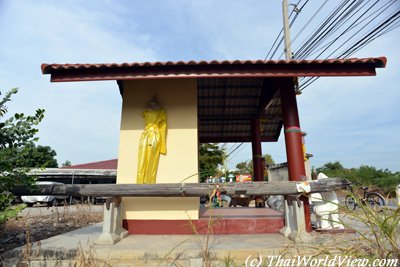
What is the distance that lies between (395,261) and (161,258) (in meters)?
2.71

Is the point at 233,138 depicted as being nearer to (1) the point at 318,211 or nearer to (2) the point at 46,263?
(1) the point at 318,211

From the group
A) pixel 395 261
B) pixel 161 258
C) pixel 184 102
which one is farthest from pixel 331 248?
pixel 184 102

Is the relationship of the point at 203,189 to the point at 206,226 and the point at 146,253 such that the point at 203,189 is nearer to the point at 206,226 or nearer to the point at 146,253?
the point at 206,226

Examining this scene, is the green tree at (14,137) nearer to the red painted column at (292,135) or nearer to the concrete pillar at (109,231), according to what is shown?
the concrete pillar at (109,231)

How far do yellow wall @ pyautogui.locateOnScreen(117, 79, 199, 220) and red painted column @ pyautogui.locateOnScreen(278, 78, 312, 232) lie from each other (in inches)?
69.3

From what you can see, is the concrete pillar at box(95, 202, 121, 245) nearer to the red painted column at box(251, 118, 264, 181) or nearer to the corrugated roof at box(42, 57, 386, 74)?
the corrugated roof at box(42, 57, 386, 74)

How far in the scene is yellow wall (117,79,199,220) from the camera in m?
4.94

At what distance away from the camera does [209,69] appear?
462cm

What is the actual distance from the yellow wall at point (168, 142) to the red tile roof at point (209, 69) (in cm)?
87

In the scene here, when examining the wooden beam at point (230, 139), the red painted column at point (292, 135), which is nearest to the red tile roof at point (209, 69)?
the red painted column at point (292, 135)

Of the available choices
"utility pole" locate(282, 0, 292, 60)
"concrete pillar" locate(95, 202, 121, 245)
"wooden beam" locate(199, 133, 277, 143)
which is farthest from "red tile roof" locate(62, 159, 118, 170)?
"concrete pillar" locate(95, 202, 121, 245)

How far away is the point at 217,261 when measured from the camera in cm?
348

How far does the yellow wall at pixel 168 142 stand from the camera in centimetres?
494

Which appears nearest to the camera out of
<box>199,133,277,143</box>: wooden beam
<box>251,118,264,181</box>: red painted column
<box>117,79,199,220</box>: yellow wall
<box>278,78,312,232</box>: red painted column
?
<box>278,78,312,232</box>: red painted column
